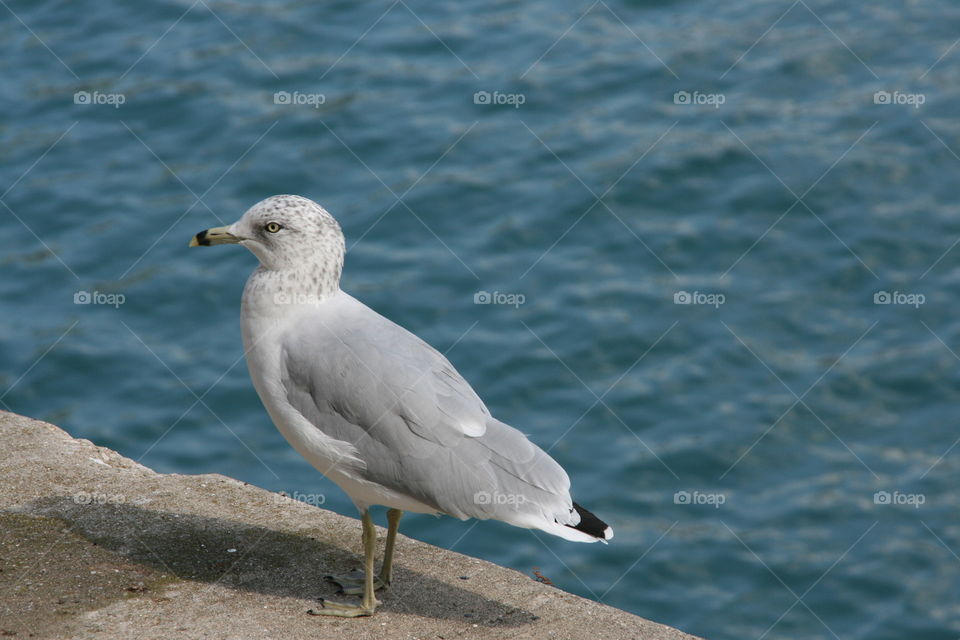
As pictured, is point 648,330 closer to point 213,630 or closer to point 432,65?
point 432,65

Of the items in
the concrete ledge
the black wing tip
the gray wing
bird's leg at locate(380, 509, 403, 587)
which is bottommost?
the concrete ledge

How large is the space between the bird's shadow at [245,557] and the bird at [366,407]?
10.7 inches

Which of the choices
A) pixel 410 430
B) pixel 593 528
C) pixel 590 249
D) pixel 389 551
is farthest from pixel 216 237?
pixel 590 249

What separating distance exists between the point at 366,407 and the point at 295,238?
0.77 meters

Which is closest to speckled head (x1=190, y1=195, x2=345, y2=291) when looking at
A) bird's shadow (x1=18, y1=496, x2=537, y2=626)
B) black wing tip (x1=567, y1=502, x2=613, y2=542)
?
bird's shadow (x1=18, y1=496, x2=537, y2=626)

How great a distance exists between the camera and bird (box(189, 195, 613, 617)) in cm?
514

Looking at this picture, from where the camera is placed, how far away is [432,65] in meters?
12.9

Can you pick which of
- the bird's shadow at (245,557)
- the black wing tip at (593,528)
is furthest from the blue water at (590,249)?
the black wing tip at (593,528)

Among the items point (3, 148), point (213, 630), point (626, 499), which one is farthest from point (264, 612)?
point (3, 148)

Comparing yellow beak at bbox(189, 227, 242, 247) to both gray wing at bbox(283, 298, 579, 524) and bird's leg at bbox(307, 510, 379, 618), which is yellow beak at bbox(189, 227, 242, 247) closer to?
gray wing at bbox(283, 298, 579, 524)

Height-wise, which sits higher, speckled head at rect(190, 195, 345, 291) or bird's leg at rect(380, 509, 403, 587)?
speckled head at rect(190, 195, 345, 291)

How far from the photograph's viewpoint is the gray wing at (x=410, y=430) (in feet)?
16.9

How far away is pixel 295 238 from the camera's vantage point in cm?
527

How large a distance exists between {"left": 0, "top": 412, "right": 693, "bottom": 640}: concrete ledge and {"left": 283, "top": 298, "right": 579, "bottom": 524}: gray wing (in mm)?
560
